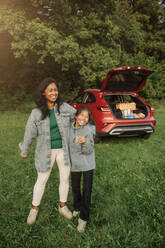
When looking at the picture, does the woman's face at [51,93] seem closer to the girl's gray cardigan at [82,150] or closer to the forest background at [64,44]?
the girl's gray cardigan at [82,150]

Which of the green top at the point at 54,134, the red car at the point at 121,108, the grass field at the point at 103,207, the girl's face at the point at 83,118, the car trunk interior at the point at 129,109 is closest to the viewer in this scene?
the grass field at the point at 103,207

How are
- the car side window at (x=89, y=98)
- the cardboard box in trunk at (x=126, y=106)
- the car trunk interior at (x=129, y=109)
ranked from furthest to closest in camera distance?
the cardboard box in trunk at (x=126, y=106), the car trunk interior at (x=129, y=109), the car side window at (x=89, y=98)

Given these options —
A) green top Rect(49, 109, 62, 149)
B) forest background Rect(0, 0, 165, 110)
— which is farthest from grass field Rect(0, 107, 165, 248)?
forest background Rect(0, 0, 165, 110)

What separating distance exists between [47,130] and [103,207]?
1360 millimetres

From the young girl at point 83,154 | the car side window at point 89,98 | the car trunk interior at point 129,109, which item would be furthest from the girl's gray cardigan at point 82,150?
the car trunk interior at point 129,109

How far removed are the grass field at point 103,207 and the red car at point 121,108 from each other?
808 mm

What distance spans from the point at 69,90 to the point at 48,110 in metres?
11.9

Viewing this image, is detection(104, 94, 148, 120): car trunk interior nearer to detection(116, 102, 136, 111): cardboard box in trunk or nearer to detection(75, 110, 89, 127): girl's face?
detection(116, 102, 136, 111): cardboard box in trunk

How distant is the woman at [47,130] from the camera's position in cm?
256

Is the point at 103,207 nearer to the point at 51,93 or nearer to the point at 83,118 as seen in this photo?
the point at 83,118

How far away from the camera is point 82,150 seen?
2521 mm

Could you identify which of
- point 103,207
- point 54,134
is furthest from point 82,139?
point 103,207

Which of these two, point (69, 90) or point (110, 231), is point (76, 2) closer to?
point (69, 90)

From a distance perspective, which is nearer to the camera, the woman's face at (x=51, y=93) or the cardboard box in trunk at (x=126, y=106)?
the woman's face at (x=51, y=93)
